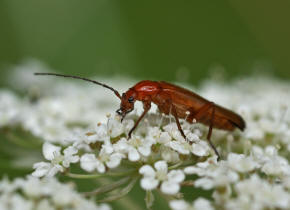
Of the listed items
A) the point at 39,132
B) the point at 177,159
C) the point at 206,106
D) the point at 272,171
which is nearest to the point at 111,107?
the point at 39,132

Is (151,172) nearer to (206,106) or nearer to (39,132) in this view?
(206,106)

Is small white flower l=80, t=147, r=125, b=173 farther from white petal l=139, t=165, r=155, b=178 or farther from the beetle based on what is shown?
the beetle

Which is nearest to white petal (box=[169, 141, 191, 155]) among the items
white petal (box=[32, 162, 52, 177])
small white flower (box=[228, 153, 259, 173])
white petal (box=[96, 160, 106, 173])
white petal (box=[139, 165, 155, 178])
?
white petal (box=[139, 165, 155, 178])

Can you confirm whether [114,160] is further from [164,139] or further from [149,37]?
[149,37]

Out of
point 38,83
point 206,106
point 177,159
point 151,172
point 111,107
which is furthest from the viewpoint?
point 38,83

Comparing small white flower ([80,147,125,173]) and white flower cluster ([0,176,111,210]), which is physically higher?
small white flower ([80,147,125,173])

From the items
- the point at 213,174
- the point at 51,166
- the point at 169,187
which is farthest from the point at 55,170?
the point at 213,174
